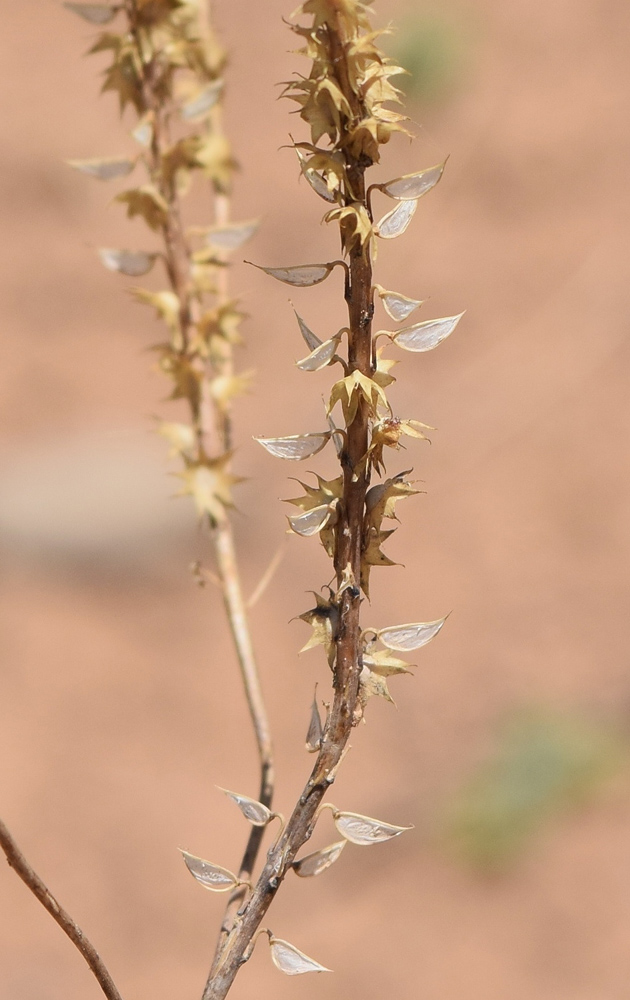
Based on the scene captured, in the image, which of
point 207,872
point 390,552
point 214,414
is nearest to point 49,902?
point 207,872

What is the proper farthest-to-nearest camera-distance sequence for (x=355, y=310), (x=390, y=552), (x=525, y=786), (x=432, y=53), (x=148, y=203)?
(x=432, y=53)
(x=390, y=552)
(x=525, y=786)
(x=148, y=203)
(x=355, y=310)

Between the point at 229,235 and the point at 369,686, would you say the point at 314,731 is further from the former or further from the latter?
the point at 229,235

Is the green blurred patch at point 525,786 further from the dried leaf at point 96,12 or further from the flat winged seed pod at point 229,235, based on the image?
the dried leaf at point 96,12

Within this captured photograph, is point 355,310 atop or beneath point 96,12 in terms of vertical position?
beneath

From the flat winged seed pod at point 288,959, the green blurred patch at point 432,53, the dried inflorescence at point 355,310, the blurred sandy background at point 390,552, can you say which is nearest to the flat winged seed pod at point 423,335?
the dried inflorescence at point 355,310

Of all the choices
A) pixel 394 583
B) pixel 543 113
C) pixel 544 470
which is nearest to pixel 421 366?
pixel 544 470

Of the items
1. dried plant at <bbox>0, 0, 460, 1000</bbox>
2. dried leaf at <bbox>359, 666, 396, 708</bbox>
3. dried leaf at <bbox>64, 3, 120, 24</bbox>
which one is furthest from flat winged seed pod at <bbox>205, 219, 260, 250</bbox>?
dried leaf at <bbox>359, 666, 396, 708</bbox>

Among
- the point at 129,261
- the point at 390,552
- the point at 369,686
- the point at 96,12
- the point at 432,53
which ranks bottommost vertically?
the point at 390,552

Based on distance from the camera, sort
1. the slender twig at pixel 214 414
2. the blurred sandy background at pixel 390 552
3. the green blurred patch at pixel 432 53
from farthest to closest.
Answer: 1. the green blurred patch at pixel 432 53
2. the blurred sandy background at pixel 390 552
3. the slender twig at pixel 214 414
